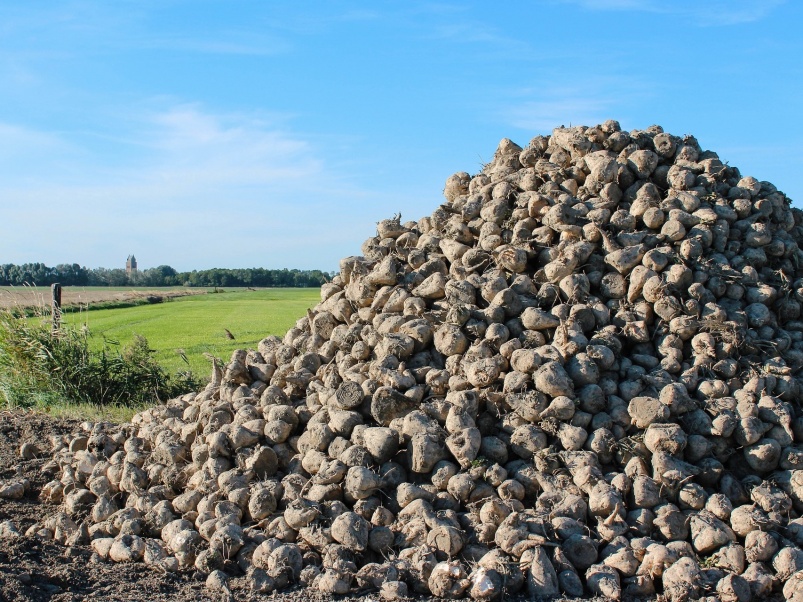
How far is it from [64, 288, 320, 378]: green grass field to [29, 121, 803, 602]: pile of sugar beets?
584cm

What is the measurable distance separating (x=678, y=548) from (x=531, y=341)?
1.68m

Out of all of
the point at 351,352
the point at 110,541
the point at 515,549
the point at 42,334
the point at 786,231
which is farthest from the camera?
the point at 42,334

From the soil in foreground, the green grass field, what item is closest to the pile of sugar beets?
the soil in foreground

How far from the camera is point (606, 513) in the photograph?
4.30 metres

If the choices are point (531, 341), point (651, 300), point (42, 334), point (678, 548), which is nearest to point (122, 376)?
point (42, 334)

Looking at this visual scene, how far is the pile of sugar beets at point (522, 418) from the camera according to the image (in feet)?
13.7

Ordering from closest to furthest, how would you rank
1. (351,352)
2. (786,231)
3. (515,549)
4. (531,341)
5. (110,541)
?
(515,549), (110,541), (531,341), (351,352), (786,231)

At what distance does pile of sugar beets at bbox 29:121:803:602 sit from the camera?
4.17m

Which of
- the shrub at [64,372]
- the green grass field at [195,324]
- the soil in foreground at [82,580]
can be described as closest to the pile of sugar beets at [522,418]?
the soil in foreground at [82,580]

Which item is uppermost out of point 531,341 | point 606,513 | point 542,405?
point 531,341

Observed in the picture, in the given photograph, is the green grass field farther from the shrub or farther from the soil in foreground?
the soil in foreground

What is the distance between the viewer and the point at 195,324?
2469 centimetres

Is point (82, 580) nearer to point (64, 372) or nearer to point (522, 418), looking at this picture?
point (522, 418)

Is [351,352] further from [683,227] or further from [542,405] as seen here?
[683,227]
